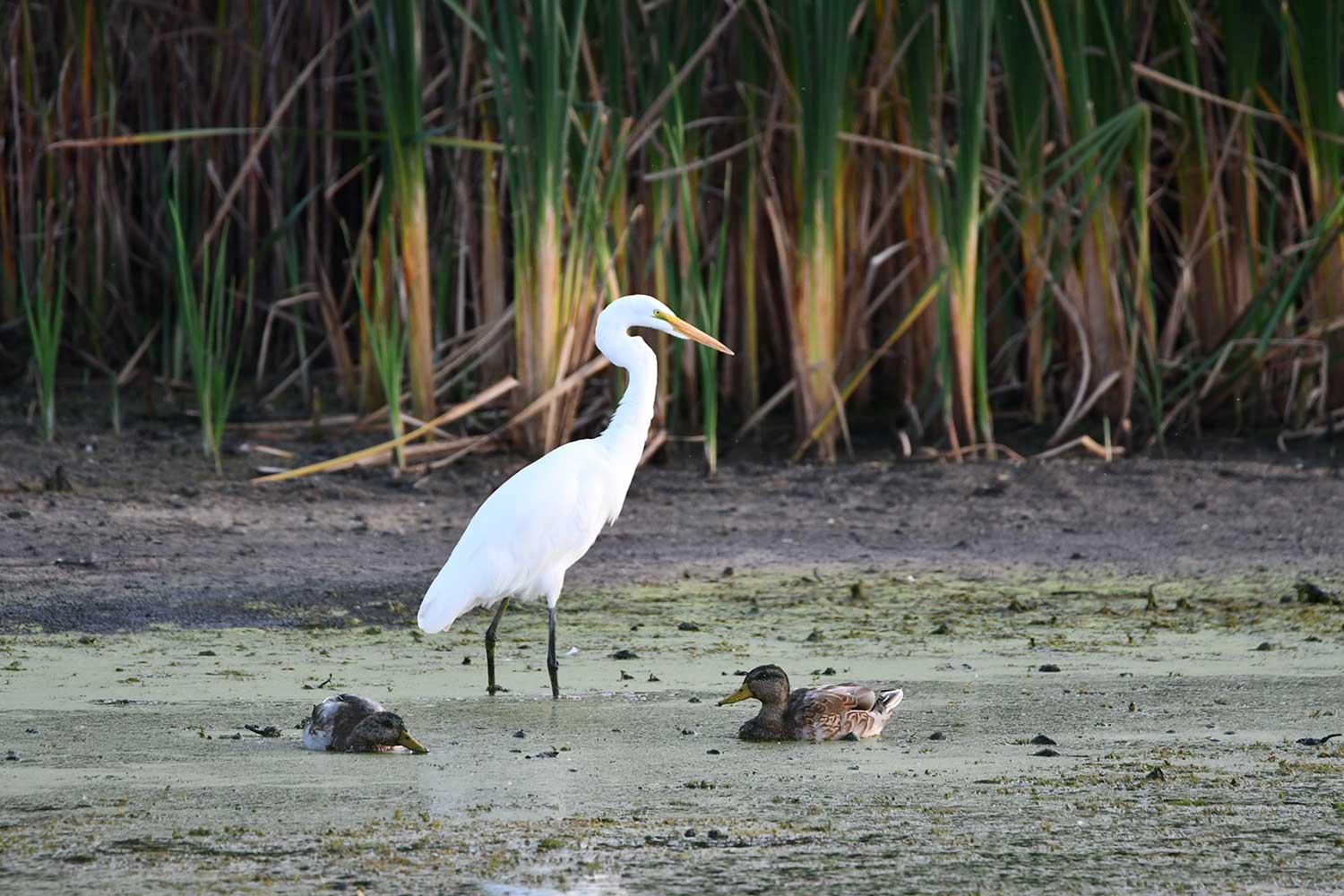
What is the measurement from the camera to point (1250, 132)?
804 cm

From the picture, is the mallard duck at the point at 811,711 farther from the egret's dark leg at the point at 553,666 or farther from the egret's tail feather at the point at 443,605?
the egret's tail feather at the point at 443,605

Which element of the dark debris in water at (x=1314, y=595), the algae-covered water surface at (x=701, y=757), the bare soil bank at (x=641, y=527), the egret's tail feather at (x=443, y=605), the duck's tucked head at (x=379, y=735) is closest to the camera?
the algae-covered water surface at (x=701, y=757)

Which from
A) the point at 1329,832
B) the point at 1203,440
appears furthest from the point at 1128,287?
the point at 1329,832

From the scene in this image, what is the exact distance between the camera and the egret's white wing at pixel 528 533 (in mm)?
4652

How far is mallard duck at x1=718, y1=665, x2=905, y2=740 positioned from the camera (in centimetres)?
389

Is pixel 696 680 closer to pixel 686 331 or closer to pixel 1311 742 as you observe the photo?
pixel 686 331

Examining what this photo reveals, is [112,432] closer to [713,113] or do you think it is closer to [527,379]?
[527,379]

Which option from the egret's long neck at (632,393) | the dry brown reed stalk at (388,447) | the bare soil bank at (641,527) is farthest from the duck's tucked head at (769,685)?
the dry brown reed stalk at (388,447)

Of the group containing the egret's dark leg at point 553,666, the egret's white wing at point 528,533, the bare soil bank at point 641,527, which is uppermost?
the egret's white wing at point 528,533

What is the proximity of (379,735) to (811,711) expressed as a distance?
85 centimetres

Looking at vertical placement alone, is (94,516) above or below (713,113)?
below

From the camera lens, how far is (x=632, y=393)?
5.12 metres

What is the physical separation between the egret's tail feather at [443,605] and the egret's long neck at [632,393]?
2.14 feet

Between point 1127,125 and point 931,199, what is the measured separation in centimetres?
89
